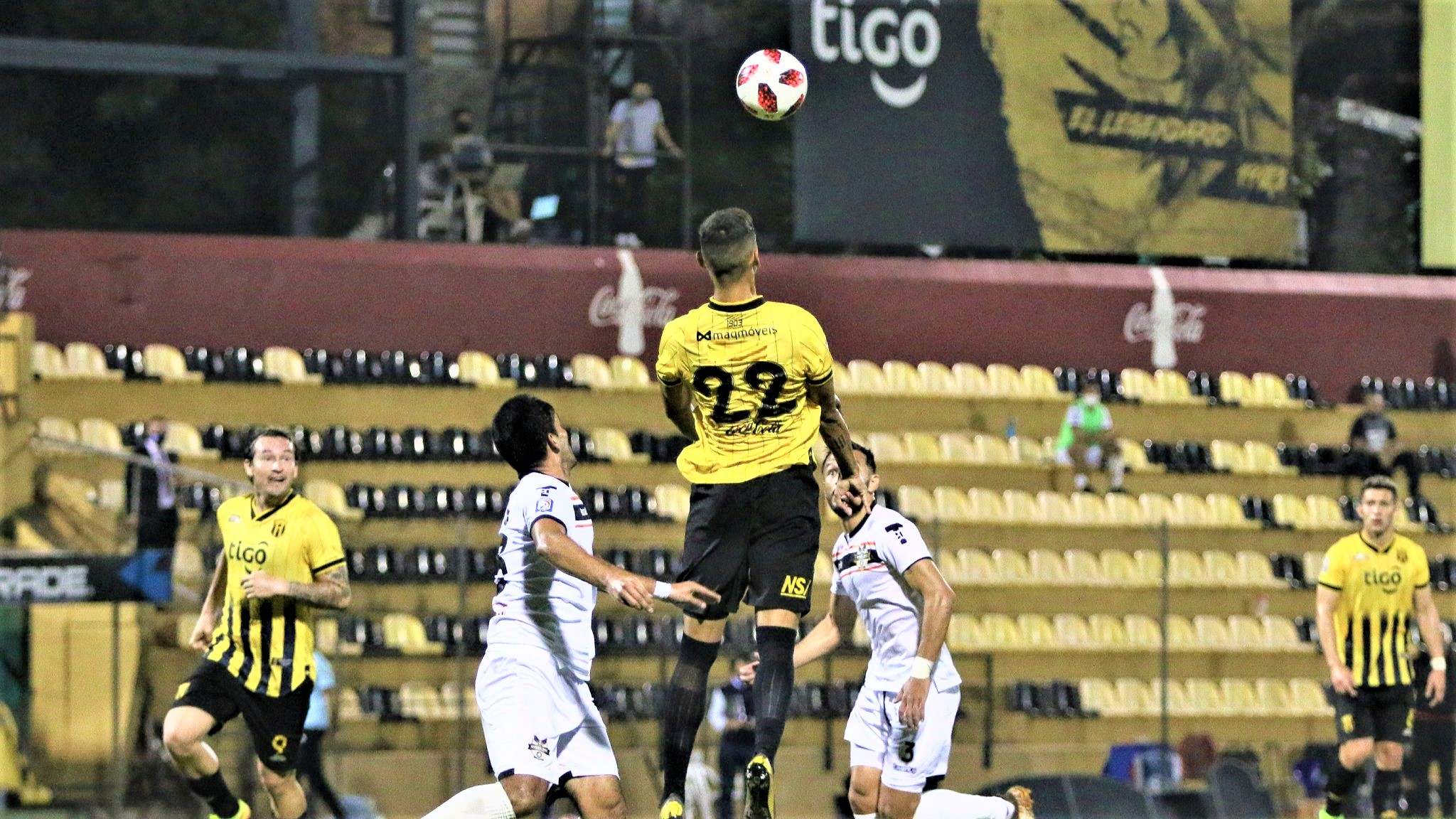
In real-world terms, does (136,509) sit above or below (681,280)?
below

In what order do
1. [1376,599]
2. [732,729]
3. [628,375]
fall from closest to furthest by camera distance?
1. [1376,599]
2. [732,729]
3. [628,375]

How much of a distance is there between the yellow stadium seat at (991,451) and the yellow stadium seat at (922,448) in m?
0.43

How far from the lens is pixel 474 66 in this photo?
2222cm

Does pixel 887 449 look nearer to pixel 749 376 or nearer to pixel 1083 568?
pixel 1083 568

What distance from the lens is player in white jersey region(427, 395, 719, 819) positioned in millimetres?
7836

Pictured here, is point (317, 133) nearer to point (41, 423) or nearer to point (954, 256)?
point (41, 423)

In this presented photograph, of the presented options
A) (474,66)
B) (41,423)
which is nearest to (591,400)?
(474,66)

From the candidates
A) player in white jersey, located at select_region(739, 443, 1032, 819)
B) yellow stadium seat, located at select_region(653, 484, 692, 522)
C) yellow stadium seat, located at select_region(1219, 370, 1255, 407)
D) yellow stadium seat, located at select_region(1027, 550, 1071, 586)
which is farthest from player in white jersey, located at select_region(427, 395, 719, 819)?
yellow stadium seat, located at select_region(1219, 370, 1255, 407)

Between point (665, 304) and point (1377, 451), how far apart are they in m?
8.27

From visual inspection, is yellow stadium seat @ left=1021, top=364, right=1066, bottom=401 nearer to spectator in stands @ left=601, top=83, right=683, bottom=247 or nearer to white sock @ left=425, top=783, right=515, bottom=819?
spectator in stands @ left=601, top=83, right=683, bottom=247

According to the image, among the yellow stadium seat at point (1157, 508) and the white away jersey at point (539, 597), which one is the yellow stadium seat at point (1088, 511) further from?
the white away jersey at point (539, 597)

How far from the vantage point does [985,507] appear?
72.9ft

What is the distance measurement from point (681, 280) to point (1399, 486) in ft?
28.3

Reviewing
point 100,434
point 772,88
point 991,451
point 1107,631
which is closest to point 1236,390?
point 991,451
